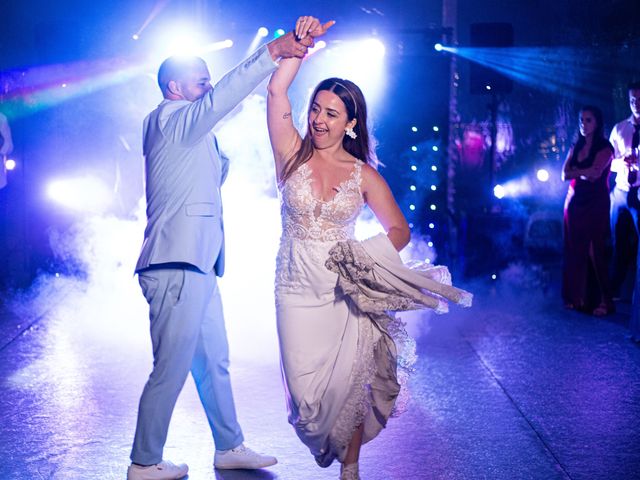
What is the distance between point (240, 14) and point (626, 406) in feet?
21.9

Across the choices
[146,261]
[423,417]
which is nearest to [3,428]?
[146,261]

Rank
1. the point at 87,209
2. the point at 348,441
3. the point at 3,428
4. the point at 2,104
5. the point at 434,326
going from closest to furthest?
the point at 348,441 → the point at 3,428 → the point at 434,326 → the point at 2,104 → the point at 87,209

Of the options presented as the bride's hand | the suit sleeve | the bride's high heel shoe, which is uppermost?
the bride's hand

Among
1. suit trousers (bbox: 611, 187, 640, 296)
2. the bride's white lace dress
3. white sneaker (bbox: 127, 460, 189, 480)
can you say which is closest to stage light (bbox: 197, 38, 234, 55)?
suit trousers (bbox: 611, 187, 640, 296)

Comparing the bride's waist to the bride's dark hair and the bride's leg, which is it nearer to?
the bride's dark hair

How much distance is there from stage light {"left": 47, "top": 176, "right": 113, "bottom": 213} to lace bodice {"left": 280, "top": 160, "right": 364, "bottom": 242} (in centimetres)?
645

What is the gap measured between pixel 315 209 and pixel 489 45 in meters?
6.82

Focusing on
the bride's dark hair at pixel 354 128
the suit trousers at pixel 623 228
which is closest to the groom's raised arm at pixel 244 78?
the bride's dark hair at pixel 354 128

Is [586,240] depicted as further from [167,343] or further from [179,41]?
[179,41]

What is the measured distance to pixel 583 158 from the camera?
7121 mm

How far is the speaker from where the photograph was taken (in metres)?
9.40

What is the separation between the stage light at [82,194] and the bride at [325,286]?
20.9 ft

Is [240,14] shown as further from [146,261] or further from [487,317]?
[146,261]

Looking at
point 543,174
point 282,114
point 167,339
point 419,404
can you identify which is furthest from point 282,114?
point 543,174
